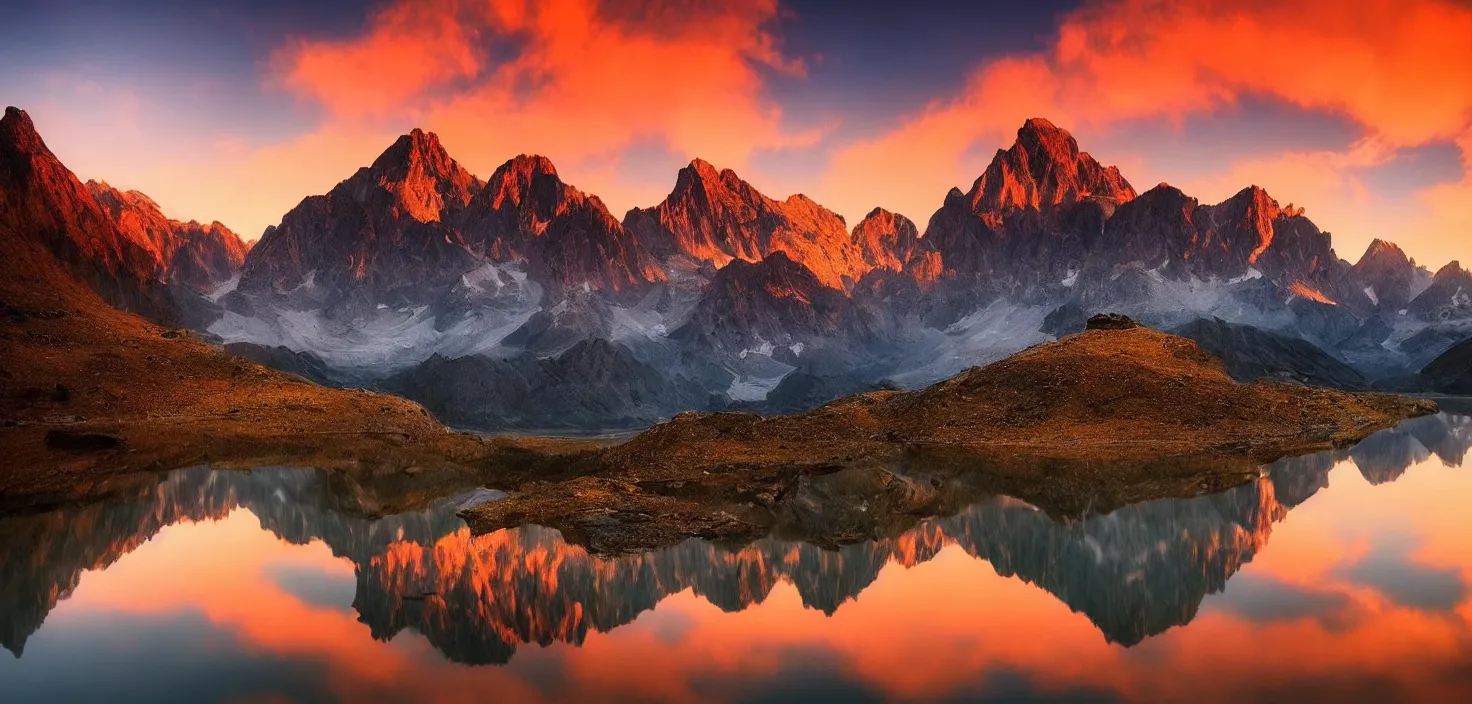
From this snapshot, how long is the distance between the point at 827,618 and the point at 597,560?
1683 centimetres

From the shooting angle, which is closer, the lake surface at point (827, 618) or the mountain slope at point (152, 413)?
the lake surface at point (827, 618)

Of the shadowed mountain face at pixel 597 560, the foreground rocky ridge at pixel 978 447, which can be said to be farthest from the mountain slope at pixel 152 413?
the foreground rocky ridge at pixel 978 447

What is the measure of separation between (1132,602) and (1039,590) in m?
4.44

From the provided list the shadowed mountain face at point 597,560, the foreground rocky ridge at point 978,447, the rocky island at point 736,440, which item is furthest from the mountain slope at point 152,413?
the foreground rocky ridge at point 978,447

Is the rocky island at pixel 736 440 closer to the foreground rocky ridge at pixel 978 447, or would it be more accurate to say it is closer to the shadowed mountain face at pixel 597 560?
the foreground rocky ridge at pixel 978 447

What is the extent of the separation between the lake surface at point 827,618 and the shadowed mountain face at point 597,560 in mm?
238

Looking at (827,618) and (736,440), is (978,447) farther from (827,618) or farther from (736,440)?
(827,618)

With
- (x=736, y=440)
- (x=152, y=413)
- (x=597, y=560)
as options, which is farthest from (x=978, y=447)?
(x=152, y=413)

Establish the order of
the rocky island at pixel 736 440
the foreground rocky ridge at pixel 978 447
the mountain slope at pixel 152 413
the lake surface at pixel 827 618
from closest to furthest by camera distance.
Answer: the lake surface at pixel 827 618 → the foreground rocky ridge at pixel 978 447 → the rocky island at pixel 736 440 → the mountain slope at pixel 152 413

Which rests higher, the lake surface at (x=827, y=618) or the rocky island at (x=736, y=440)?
the rocky island at (x=736, y=440)

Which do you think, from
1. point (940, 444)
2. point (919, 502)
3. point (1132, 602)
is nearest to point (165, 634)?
point (1132, 602)

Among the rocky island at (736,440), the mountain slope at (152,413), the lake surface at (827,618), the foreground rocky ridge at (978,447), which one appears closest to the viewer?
the lake surface at (827,618)

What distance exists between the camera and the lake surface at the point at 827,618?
29922mm

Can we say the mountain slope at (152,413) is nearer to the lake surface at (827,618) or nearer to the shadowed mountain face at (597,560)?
the shadowed mountain face at (597,560)
